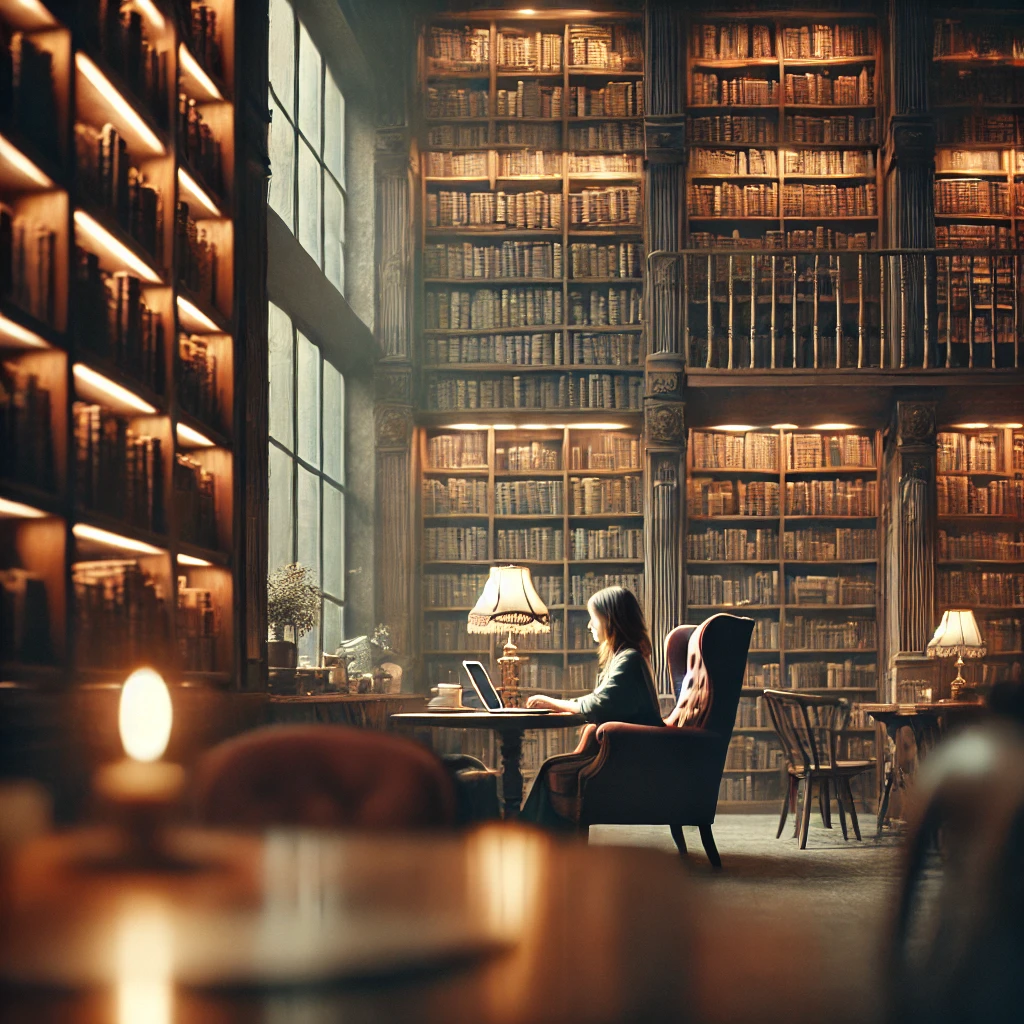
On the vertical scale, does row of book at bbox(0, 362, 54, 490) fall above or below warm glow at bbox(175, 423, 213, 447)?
below

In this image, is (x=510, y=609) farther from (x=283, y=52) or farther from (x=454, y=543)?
(x=283, y=52)

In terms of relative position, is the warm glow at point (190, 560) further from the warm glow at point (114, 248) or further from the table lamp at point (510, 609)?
the table lamp at point (510, 609)

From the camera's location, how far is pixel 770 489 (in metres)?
9.72

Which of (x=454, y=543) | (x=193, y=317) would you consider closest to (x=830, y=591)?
(x=454, y=543)

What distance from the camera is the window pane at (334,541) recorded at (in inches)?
356

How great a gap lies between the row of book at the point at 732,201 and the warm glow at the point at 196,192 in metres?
6.02

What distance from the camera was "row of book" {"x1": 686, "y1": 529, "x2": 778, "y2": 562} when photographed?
9.66 meters

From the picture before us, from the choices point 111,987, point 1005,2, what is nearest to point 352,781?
point 111,987

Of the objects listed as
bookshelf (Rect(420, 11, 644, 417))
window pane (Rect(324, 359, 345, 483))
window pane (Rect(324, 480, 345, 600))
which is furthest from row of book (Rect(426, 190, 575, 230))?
window pane (Rect(324, 480, 345, 600))

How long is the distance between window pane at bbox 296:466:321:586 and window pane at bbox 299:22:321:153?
85.7 inches

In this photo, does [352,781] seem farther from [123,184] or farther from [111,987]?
[123,184]

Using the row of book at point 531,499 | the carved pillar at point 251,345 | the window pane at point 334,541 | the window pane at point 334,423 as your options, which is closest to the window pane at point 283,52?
the window pane at point 334,423

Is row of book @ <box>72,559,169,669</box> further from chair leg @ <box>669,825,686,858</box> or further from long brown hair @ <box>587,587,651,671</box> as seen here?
chair leg @ <box>669,825,686,858</box>

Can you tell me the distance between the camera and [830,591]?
968 cm
